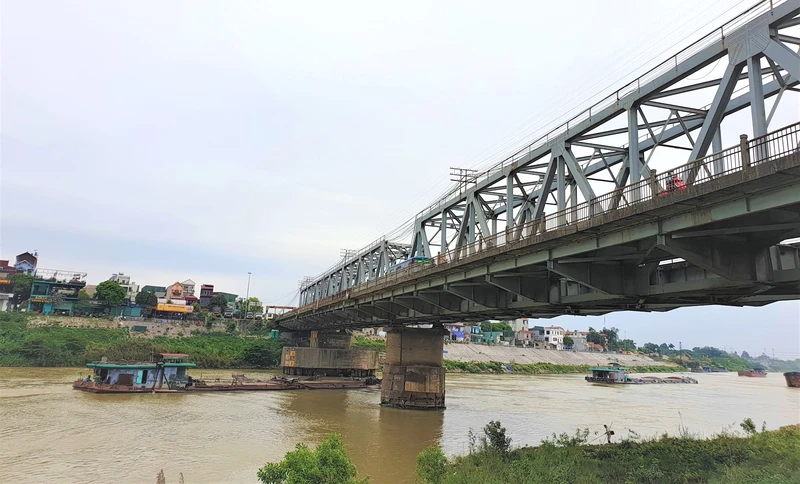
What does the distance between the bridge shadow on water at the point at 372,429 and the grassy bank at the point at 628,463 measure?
4.02m

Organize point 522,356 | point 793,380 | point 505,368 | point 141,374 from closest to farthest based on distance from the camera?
point 141,374, point 793,380, point 505,368, point 522,356

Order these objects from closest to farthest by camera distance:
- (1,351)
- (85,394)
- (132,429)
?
(132,429) < (85,394) < (1,351)

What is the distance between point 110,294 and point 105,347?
24923mm

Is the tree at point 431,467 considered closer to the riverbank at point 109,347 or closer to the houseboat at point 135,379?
the houseboat at point 135,379

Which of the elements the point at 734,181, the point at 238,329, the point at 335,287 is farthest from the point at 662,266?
the point at 238,329

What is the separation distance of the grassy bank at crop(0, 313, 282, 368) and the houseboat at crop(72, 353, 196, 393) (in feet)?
40.7

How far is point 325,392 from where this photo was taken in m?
51.5

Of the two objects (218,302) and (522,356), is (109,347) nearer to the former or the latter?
(218,302)

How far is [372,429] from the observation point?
29.6 m

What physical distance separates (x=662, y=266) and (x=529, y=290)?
7.16 m

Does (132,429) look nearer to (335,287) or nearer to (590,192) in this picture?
(590,192)

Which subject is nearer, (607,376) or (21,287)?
(607,376)

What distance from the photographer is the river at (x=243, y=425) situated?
19.2m

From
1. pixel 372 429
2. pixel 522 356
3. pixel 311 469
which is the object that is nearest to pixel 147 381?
pixel 372 429
